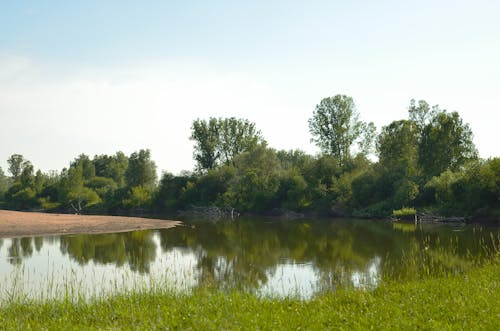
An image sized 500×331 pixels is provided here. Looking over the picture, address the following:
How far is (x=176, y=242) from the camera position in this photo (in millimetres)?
41094

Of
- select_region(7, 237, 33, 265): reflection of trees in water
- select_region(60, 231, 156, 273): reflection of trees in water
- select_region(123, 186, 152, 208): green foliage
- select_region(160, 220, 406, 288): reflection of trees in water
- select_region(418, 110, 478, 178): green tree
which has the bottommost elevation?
select_region(160, 220, 406, 288): reflection of trees in water

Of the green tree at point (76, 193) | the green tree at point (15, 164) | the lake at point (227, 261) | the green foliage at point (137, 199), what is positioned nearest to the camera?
the lake at point (227, 261)

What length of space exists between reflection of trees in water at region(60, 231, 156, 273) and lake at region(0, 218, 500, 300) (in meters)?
0.07

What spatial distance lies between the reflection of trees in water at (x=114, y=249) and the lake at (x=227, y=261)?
7cm

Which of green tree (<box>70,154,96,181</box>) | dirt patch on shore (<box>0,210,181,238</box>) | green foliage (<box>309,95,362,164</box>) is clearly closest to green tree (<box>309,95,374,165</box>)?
green foliage (<box>309,95,362,164</box>)

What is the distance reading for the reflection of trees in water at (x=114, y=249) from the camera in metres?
29.9

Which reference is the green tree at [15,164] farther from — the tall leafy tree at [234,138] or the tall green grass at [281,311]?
the tall green grass at [281,311]

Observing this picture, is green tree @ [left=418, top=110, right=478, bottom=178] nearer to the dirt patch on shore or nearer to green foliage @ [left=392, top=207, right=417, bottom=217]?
green foliage @ [left=392, top=207, right=417, bottom=217]

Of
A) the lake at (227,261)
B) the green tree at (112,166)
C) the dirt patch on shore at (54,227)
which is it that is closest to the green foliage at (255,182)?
the dirt patch on shore at (54,227)

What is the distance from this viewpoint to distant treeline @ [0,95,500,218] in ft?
219

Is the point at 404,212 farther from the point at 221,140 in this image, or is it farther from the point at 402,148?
the point at 221,140

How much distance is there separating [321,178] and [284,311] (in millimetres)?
75875

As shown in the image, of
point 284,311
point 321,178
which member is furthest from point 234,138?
point 284,311

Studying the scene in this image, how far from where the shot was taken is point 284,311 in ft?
43.4
